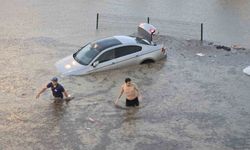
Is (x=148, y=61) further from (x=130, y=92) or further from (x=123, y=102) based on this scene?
(x=130, y=92)

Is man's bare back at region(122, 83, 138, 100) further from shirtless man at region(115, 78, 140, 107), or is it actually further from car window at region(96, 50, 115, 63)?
car window at region(96, 50, 115, 63)

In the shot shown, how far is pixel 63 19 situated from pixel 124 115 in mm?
14099

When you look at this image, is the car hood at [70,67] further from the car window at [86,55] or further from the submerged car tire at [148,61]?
the submerged car tire at [148,61]

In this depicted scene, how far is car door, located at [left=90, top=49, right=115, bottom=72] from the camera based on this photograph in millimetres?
20359

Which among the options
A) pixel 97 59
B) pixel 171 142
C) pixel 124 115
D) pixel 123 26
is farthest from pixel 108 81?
pixel 123 26

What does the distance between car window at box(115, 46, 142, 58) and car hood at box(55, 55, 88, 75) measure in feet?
5.37

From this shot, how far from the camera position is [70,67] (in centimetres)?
2033

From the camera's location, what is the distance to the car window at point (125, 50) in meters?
21.0

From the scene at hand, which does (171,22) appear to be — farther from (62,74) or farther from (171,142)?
(171,142)

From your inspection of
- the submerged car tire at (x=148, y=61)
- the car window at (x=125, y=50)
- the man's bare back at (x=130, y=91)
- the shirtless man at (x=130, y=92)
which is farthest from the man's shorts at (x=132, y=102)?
the submerged car tire at (x=148, y=61)

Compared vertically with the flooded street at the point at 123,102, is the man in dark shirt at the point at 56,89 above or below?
above

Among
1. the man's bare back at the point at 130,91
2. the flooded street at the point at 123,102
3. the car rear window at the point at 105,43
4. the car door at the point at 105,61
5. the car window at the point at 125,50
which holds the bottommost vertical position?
the flooded street at the point at 123,102

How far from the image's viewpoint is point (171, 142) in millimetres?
15156

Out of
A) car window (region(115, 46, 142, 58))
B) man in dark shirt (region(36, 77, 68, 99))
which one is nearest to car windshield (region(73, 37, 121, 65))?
car window (region(115, 46, 142, 58))
